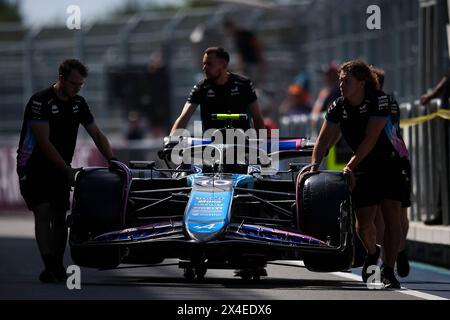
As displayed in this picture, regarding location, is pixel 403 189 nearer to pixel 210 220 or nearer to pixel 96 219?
pixel 210 220

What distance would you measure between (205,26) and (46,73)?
338 cm

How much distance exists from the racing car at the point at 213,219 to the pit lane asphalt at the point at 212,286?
212 mm

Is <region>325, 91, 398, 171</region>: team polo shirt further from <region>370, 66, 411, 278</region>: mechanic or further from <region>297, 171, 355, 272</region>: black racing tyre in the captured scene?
<region>297, 171, 355, 272</region>: black racing tyre

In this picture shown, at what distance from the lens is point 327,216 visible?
12727mm

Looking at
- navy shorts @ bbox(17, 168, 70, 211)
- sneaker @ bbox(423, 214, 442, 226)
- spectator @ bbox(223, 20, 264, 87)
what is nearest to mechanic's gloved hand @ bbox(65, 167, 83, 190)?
navy shorts @ bbox(17, 168, 70, 211)

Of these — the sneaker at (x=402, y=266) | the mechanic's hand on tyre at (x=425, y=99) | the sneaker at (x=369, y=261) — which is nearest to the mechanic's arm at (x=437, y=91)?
the mechanic's hand on tyre at (x=425, y=99)

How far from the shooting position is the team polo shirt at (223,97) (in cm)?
1519

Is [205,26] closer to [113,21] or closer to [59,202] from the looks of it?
[113,21]

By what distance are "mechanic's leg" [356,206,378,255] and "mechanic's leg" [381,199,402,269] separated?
3.8 inches

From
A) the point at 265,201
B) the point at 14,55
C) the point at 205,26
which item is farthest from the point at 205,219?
the point at 14,55

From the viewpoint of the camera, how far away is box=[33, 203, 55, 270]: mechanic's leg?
44.9 ft

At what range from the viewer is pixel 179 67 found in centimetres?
3188

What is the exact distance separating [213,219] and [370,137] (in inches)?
56.7
